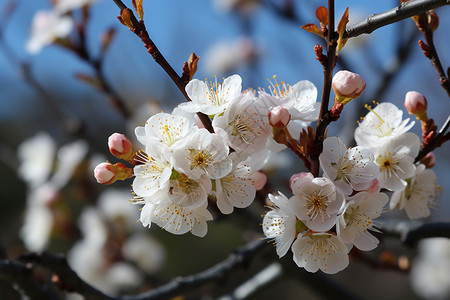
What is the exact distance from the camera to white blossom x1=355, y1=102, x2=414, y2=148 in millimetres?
1013

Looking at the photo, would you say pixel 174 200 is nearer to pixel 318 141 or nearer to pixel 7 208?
pixel 318 141

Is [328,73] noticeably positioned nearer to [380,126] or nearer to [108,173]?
[380,126]

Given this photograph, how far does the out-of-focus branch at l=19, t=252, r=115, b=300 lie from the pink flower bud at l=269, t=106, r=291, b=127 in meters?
0.65

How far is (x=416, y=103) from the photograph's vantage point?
3.32ft

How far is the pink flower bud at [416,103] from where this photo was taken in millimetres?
1011

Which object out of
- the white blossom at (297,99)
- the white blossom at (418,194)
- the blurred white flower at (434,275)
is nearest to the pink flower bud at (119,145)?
the white blossom at (297,99)

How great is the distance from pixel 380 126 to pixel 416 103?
3.7 inches

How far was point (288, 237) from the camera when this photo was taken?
850mm

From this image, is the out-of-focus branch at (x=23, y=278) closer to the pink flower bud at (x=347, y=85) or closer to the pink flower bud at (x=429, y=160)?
the pink flower bud at (x=347, y=85)

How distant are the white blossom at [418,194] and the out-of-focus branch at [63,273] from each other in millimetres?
776

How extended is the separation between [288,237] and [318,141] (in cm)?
19

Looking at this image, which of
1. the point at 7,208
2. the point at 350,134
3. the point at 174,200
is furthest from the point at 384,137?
the point at 7,208

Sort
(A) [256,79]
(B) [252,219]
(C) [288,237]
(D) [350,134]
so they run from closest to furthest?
1. (C) [288,237]
2. (B) [252,219]
3. (D) [350,134]
4. (A) [256,79]

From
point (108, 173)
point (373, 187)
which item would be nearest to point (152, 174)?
point (108, 173)
